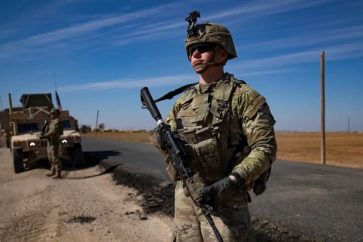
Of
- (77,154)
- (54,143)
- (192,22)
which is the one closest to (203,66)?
(192,22)

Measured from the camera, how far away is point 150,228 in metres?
6.21

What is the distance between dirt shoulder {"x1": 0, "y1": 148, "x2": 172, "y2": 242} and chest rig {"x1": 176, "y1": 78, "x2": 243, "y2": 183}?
3.39 metres

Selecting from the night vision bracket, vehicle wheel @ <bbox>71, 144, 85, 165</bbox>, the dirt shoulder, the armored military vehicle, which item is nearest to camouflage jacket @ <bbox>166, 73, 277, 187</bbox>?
the night vision bracket

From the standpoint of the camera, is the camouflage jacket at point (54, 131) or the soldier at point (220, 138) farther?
the camouflage jacket at point (54, 131)

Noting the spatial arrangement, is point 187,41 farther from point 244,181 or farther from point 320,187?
point 320,187

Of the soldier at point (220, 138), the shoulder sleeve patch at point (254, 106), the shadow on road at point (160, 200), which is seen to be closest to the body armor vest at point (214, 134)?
the soldier at point (220, 138)

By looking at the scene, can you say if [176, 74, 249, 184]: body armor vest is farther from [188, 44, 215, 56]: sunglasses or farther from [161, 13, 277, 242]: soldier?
[188, 44, 215, 56]: sunglasses

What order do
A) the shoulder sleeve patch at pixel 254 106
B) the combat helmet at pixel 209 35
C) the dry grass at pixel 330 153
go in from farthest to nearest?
the dry grass at pixel 330 153
the combat helmet at pixel 209 35
the shoulder sleeve patch at pixel 254 106

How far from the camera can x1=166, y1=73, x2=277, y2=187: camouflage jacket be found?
2.41 metres

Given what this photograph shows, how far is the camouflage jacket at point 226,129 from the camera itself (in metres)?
2.41

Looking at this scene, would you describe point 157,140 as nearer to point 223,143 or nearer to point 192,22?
point 223,143

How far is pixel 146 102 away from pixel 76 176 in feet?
32.6

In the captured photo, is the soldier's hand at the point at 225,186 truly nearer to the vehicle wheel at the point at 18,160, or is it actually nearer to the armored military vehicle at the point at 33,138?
the armored military vehicle at the point at 33,138

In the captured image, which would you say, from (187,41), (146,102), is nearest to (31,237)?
(146,102)
